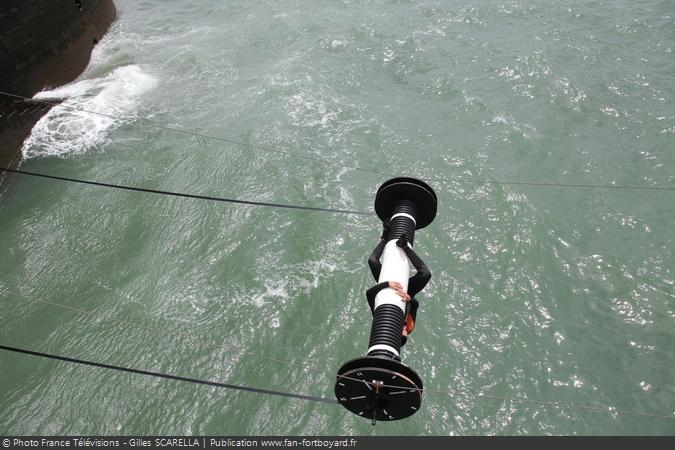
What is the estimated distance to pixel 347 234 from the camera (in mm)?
11336

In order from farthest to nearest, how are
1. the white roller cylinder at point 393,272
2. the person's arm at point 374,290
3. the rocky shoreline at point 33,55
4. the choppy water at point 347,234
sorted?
the rocky shoreline at point 33,55 → the choppy water at point 347,234 → the person's arm at point 374,290 → the white roller cylinder at point 393,272

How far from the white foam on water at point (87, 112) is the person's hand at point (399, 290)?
13166mm

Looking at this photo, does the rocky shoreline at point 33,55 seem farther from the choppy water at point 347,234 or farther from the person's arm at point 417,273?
the person's arm at point 417,273

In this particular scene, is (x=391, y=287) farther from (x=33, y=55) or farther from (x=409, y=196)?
(x=33, y=55)

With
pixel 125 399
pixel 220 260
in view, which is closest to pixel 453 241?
pixel 220 260

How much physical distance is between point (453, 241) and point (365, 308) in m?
2.76

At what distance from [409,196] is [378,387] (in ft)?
8.00

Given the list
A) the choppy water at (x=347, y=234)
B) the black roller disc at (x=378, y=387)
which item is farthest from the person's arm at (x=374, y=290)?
the choppy water at (x=347, y=234)

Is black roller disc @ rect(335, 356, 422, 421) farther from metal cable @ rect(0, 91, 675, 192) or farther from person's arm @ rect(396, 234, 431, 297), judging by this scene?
metal cable @ rect(0, 91, 675, 192)

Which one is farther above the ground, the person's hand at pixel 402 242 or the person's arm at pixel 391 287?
the person's hand at pixel 402 242

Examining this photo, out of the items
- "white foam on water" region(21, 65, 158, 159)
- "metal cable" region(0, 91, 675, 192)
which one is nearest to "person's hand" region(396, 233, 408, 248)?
"metal cable" region(0, 91, 675, 192)

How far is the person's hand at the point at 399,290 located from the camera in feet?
15.4

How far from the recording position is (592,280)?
32.7 feet
